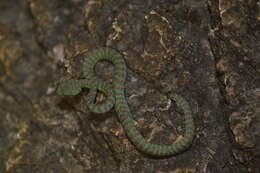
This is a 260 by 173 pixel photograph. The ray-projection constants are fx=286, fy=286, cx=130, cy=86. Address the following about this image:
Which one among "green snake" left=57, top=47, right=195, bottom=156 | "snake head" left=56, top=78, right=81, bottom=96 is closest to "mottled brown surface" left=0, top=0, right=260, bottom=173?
"green snake" left=57, top=47, right=195, bottom=156

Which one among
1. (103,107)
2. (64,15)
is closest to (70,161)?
(103,107)

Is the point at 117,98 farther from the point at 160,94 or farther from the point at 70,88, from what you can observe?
the point at 70,88

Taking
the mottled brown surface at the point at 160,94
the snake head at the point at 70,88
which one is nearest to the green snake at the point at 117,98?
the snake head at the point at 70,88

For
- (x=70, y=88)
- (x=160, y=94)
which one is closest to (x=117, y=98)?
(x=160, y=94)

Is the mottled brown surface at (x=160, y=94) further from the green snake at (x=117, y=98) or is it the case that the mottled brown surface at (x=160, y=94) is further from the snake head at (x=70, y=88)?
the snake head at (x=70, y=88)

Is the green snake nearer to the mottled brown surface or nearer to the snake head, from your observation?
the snake head

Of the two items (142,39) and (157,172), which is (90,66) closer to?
(142,39)
